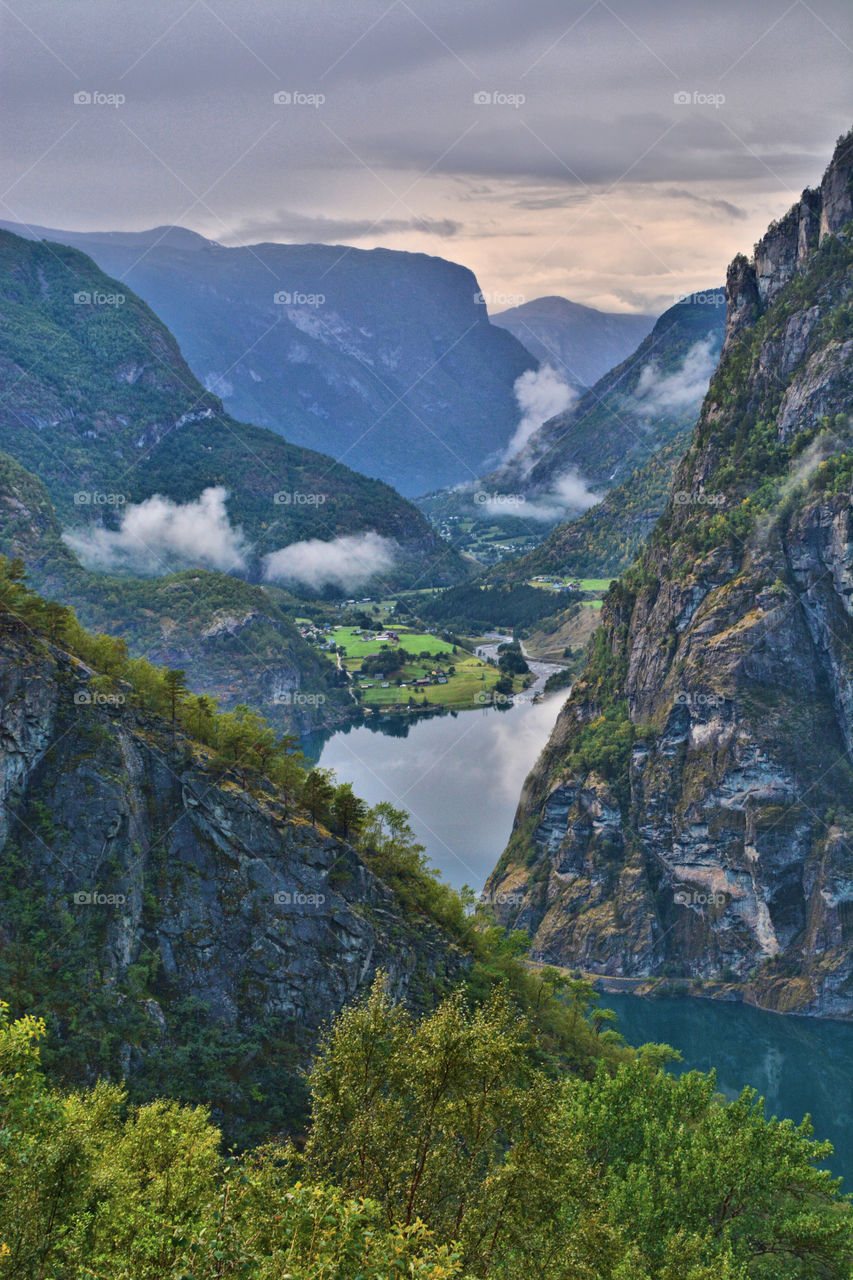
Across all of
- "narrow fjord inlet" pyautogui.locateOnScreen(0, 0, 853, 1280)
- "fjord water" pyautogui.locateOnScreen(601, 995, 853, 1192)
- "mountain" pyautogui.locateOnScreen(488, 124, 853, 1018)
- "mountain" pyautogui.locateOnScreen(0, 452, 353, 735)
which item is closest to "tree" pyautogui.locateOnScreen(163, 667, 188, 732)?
"narrow fjord inlet" pyautogui.locateOnScreen(0, 0, 853, 1280)

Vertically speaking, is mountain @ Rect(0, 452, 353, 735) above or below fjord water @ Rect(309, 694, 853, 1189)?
above

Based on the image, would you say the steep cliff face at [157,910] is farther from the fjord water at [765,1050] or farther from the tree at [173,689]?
the fjord water at [765,1050]

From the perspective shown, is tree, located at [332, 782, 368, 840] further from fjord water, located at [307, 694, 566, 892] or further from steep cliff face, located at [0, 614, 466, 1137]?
fjord water, located at [307, 694, 566, 892]

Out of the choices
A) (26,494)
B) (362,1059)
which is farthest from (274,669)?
(362,1059)

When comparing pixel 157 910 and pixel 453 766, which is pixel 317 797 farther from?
pixel 453 766

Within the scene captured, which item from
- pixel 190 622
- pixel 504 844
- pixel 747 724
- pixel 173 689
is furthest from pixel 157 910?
pixel 190 622

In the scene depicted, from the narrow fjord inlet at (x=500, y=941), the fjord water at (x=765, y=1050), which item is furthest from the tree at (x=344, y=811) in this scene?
the fjord water at (x=765, y=1050)
